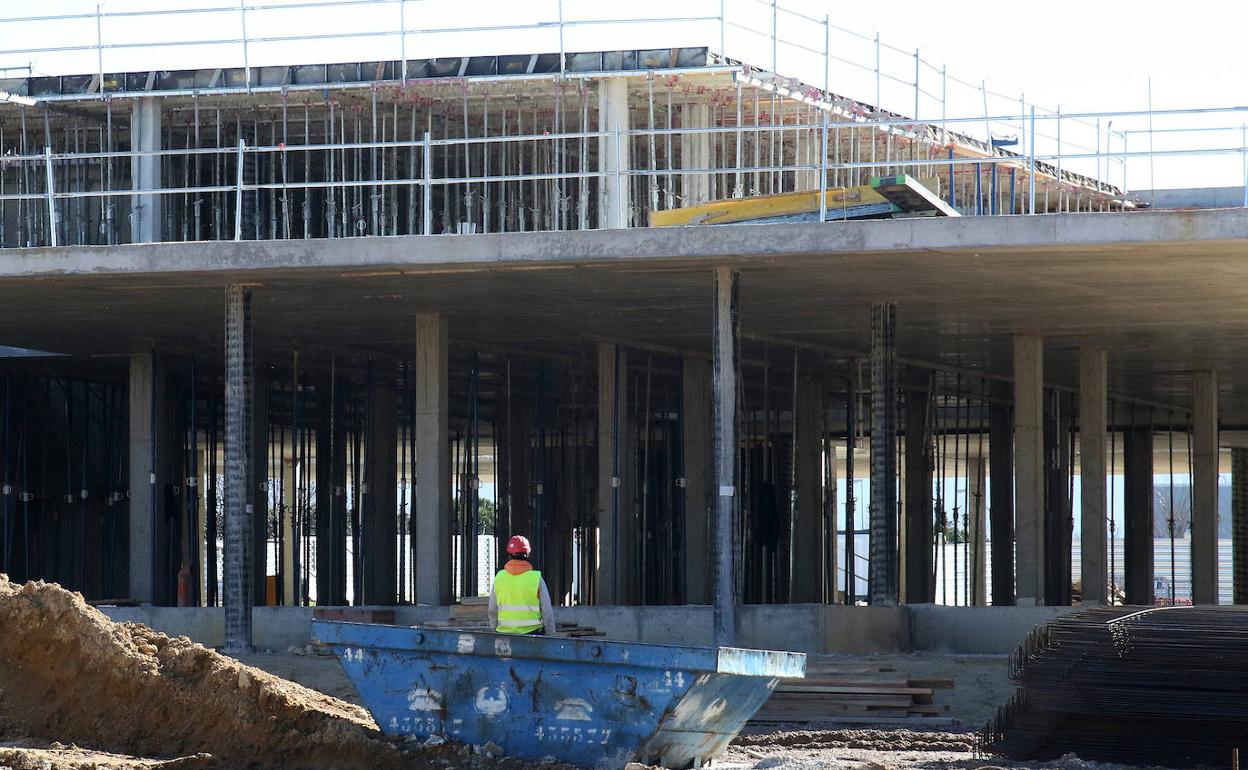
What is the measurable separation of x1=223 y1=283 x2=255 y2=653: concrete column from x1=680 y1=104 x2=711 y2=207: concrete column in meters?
7.61

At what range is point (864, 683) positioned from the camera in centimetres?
1551

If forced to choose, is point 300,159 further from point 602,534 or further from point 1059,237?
point 1059,237

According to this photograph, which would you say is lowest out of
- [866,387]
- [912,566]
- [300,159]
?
[912,566]

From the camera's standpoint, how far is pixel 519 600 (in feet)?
40.2

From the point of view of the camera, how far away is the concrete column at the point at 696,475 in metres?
25.2

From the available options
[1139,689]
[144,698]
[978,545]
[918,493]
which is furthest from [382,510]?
[1139,689]

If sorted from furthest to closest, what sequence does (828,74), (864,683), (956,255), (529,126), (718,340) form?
(529,126)
(828,74)
(718,340)
(956,255)
(864,683)

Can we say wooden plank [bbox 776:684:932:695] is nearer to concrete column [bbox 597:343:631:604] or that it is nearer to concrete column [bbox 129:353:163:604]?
concrete column [bbox 597:343:631:604]

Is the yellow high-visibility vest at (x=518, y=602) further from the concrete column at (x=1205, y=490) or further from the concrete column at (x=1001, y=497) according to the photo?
the concrete column at (x=1001, y=497)

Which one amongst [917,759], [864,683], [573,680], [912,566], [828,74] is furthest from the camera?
[912,566]

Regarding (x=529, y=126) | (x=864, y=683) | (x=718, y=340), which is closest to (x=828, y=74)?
(x=529, y=126)

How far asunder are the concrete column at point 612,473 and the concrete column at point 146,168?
715 cm

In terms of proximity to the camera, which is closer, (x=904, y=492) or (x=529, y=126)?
(x=529, y=126)

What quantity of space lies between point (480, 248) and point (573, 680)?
6581 millimetres
